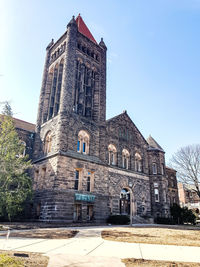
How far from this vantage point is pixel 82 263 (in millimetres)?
4297

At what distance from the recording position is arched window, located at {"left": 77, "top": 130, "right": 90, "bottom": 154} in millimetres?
23070

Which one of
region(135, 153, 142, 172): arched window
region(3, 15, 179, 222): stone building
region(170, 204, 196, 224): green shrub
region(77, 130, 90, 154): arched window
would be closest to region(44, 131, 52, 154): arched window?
region(3, 15, 179, 222): stone building

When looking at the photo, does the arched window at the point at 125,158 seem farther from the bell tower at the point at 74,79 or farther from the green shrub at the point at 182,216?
the green shrub at the point at 182,216

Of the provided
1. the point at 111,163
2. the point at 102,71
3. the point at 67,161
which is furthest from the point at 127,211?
the point at 102,71

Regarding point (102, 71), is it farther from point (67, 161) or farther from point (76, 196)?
point (76, 196)

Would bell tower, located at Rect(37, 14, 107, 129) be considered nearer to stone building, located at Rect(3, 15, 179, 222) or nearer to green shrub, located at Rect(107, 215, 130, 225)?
stone building, located at Rect(3, 15, 179, 222)

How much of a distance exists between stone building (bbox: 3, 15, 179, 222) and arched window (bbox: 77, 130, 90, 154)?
0.12 metres

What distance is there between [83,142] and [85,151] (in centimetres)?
109

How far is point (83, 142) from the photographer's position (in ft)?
78.0

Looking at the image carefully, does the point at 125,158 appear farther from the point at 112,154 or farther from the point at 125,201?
the point at 125,201

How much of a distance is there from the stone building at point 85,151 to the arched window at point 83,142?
0.12 m

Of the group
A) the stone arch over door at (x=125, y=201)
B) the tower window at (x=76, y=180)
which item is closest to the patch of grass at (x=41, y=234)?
the tower window at (x=76, y=180)

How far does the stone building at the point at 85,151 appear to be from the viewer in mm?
20125

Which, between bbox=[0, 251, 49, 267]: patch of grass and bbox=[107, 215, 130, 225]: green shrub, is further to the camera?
bbox=[107, 215, 130, 225]: green shrub
